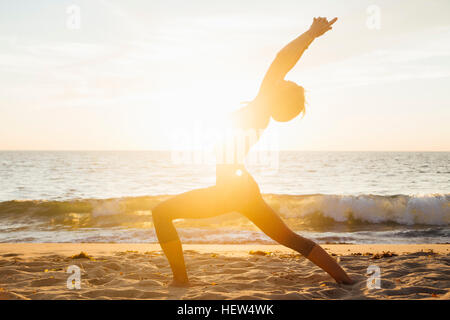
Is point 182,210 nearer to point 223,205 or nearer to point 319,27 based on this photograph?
point 223,205

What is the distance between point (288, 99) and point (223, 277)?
237 centimetres

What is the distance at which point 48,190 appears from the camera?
24266mm

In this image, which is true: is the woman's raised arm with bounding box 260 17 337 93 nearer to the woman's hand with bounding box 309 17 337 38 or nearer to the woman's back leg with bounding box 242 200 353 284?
the woman's hand with bounding box 309 17 337 38

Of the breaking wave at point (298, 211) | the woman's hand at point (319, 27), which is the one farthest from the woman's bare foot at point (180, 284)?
the breaking wave at point (298, 211)

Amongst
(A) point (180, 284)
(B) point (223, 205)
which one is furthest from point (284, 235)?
(A) point (180, 284)

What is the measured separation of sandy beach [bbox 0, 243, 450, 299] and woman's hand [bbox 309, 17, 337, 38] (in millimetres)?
2336

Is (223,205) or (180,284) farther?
(180,284)

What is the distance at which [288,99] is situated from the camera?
10.6 ft

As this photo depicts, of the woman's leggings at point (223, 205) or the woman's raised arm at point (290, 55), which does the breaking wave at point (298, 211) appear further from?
the woman's raised arm at point (290, 55)

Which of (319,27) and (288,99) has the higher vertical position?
(319,27)

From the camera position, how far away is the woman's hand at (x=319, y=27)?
3320 millimetres

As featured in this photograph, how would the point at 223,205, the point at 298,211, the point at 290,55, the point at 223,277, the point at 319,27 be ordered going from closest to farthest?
the point at 290,55, the point at 319,27, the point at 223,205, the point at 223,277, the point at 298,211

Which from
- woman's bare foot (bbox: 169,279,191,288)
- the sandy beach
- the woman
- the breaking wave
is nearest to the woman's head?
the woman

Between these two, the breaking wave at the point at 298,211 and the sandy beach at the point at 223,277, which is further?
the breaking wave at the point at 298,211
